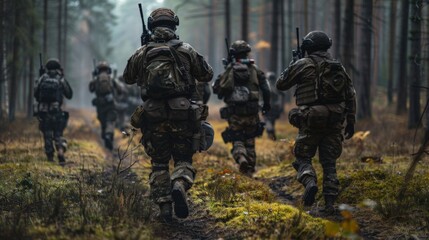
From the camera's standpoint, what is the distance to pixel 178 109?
5223 mm

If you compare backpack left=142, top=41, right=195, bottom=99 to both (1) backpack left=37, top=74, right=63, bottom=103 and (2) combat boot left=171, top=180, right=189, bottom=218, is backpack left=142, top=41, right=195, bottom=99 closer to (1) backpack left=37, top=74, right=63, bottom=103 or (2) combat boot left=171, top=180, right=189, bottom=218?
(2) combat boot left=171, top=180, right=189, bottom=218

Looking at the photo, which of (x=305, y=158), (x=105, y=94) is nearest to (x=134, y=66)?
(x=305, y=158)

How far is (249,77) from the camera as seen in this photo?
335 inches

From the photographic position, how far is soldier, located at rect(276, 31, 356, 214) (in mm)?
5527

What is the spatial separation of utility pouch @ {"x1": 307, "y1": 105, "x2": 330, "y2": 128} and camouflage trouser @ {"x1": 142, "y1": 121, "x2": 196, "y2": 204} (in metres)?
1.53

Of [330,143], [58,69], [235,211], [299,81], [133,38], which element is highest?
[133,38]

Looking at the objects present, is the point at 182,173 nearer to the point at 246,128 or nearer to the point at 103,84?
the point at 246,128

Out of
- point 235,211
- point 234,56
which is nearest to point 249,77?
point 234,56

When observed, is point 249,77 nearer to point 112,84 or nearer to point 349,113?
point 349,113

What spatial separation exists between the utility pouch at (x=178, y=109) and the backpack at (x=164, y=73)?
3.4 inches

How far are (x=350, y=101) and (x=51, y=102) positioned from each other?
6.74m

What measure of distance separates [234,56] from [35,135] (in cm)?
745

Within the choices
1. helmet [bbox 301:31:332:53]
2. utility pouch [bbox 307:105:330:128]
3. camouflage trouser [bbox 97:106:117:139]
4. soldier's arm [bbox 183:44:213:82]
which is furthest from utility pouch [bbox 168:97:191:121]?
camouflage trouser [bbox 97:106:117:139]

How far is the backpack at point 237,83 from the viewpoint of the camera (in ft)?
27.6
